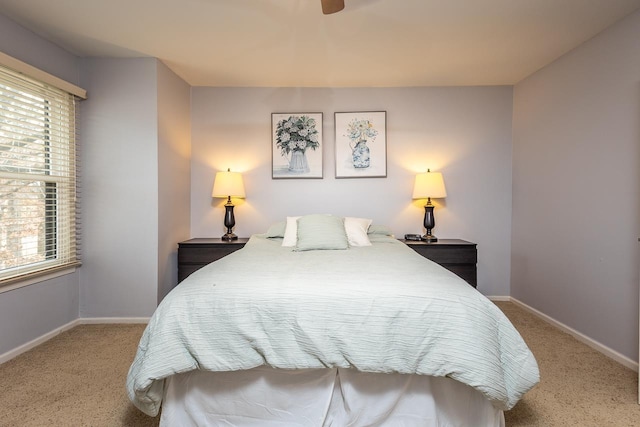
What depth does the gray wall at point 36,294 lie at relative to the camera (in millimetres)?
2283

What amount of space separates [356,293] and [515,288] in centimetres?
293

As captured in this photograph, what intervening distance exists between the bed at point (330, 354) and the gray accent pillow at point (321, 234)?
99cm

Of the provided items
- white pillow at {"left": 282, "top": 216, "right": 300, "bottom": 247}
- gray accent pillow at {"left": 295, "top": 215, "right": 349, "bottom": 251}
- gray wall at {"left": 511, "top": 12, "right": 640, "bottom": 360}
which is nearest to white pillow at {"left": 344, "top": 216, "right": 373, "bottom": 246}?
gray accent pillow at {"left": 295, "top": 215, "right": 349, "bottom": 251}

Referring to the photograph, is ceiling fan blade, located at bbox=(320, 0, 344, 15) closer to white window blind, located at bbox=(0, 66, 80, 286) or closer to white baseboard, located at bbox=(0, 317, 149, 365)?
white window blind, located at bbox=(0, 66, 80, 286)

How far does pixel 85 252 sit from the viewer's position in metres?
2.96

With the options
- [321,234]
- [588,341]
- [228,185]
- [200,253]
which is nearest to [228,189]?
[228,185]

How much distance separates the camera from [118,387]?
6.31 feet

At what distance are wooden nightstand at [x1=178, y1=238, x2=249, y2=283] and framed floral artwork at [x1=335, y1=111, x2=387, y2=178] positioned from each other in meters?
1.42

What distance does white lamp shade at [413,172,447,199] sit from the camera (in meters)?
3.39

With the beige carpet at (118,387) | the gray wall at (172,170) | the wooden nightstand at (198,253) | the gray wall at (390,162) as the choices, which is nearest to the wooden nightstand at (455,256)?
the gray wall at (390,162)

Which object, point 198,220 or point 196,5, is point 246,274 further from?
point 198,220

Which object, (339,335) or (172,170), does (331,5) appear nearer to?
(339,335)

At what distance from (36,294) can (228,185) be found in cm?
176

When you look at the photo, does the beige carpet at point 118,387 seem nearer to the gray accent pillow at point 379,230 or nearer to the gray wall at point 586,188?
the gray wall at point 586,188
